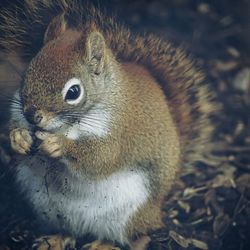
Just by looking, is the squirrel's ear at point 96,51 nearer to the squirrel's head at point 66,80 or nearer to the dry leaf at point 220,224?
the squirrel's head at point 66,80

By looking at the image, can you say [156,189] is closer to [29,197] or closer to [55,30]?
[29,197]

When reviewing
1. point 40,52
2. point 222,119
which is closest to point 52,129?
point 40,52

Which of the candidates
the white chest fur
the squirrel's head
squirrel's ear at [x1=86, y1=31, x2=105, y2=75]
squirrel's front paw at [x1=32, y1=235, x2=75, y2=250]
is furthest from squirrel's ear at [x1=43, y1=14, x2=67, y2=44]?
squirrel's front paw at [x1=32, y1=235, x2=75, y2=250]

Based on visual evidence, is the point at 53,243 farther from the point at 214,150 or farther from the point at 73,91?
the point at 214,150

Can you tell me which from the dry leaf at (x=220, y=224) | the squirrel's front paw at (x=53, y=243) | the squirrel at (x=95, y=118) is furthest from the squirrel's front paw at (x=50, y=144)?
the dry leaf at (x=220, y=224)

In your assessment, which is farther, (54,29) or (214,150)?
(214,150)

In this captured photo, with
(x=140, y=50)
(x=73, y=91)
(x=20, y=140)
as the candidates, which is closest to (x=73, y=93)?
(x=73, y=91)
